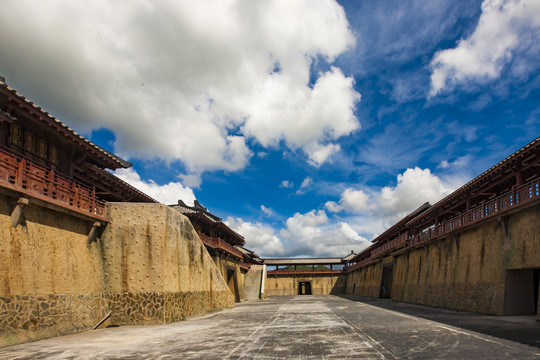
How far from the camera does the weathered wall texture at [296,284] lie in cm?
6189

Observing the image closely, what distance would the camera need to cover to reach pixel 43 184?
40.1 ft

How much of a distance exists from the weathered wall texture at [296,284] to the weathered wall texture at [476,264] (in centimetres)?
3390

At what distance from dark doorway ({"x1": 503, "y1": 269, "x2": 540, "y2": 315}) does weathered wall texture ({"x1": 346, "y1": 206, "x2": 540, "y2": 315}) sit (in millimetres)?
58

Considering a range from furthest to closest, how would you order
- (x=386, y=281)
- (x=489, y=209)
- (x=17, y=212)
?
(x=386, y=281) → (x=489, y=209) → (x=17, y=212)

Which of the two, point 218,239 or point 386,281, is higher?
point 218,239

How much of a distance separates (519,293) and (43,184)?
2014 centimetres

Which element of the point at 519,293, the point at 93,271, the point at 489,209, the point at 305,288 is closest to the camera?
the point at 93,271

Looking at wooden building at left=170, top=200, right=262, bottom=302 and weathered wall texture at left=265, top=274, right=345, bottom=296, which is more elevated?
wooden building at left=170, top=200, right=262, bottom=302

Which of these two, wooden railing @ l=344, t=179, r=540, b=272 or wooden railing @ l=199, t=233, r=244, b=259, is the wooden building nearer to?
wooden railing @ l=199, t=233, r=244, b=259

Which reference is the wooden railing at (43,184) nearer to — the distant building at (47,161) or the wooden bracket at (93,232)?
the distant building at (47,161)

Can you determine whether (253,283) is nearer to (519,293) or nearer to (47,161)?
(519,293)

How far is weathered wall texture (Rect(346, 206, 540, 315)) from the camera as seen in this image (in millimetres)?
15055

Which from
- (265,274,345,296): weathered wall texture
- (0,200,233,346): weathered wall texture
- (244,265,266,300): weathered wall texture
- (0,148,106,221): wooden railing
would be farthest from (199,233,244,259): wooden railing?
(265,274,345,296): weathered wall texture

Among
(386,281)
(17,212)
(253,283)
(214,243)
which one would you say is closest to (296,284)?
(253,283)
